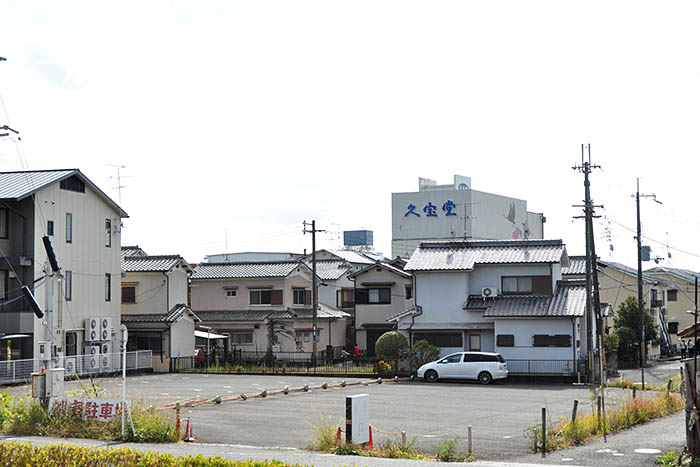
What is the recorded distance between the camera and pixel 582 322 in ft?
128

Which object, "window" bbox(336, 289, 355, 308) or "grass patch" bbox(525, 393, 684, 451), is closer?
"grass patch" bbox(525, 393, 684, 451)

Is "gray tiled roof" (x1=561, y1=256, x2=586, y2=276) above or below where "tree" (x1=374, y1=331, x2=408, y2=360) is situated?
above

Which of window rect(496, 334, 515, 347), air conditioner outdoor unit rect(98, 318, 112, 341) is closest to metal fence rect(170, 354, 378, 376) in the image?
air conditioner outdoor unit rect(98, 318, 112, 341)

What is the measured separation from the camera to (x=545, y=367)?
120 feet

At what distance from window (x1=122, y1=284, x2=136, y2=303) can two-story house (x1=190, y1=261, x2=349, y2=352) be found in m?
5.71

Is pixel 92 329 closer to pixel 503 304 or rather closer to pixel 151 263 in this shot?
pixel 151 263

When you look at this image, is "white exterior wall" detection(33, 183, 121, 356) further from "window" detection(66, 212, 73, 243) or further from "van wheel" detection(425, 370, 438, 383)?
"van wheel" detection(425, 370, 438, 383)

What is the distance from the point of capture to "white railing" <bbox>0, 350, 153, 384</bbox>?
3428 centimetres

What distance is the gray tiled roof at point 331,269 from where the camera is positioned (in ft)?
185

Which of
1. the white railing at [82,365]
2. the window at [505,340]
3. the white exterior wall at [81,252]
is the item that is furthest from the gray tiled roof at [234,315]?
the window at [505,340]

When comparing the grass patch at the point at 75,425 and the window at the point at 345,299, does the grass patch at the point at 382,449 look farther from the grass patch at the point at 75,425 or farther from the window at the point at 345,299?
the window at the point at 345,299

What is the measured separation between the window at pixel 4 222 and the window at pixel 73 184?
3008 mm

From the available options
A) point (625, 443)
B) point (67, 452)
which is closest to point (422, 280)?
point (625, 443)

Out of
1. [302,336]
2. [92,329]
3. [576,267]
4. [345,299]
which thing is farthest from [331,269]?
[92,329]
